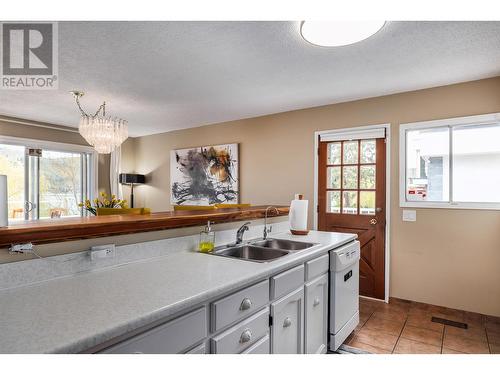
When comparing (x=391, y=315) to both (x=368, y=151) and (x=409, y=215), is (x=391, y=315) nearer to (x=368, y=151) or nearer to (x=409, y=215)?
(x=409, y=215)

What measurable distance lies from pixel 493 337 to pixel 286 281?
7.13 ft

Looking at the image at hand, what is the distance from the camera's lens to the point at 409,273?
10.6ft

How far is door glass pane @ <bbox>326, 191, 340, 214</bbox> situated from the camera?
12.2ft

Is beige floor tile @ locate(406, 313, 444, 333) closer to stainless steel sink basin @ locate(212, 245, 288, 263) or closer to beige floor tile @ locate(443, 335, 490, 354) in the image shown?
beige floor tile @ locate(443, 335, 490, 354)

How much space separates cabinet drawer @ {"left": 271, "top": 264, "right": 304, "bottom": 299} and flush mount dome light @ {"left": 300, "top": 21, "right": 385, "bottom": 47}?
1494 mm

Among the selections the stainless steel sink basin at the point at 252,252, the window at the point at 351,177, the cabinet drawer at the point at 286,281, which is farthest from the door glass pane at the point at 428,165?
the cabinet drawer at the point at 286,281

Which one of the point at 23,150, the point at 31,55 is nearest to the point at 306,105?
the point at 31,55

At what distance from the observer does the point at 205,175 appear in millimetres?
4996

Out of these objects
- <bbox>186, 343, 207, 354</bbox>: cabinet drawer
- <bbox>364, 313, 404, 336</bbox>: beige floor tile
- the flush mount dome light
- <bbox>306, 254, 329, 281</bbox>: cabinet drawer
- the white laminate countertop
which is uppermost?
the flush mount dome light

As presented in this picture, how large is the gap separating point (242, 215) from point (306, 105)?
2182 mm

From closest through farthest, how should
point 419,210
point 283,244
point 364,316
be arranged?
point 283,244, point 364,316, point 419,210

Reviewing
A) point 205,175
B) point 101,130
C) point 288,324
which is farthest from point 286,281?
point 205,175

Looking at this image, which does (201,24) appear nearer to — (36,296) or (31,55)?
(31,55)

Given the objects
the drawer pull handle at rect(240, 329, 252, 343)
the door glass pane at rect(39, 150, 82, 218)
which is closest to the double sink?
the drawer pull handle at rect(240, 329, 252, 343)
